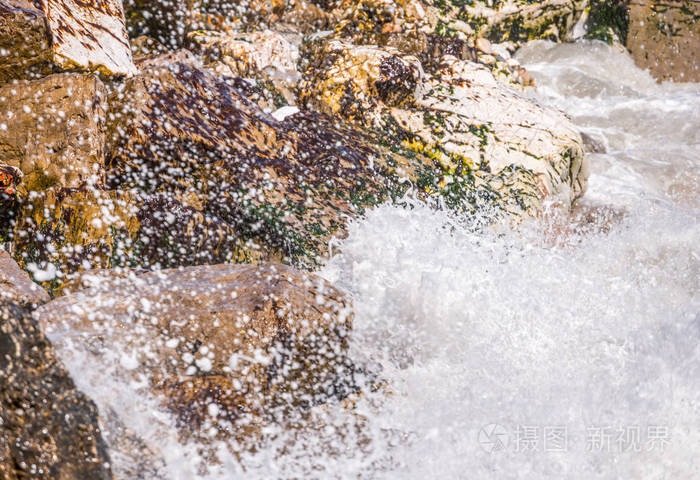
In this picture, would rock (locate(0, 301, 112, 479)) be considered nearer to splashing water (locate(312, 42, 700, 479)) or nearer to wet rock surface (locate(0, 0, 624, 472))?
wet rock surface (locate(0, 0, 624, 472))

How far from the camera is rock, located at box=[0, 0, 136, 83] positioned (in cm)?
371

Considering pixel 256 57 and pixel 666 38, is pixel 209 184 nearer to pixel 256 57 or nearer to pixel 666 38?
pixel 256 57

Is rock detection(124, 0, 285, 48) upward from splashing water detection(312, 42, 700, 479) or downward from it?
upward

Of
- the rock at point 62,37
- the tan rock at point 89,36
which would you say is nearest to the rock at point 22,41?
the rock at point 62,37

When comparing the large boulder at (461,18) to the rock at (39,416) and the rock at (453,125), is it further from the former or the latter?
the rock at (39,416)

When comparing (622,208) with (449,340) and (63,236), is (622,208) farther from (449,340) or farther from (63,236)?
(63,236)

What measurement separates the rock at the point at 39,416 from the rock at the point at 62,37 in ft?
8.67

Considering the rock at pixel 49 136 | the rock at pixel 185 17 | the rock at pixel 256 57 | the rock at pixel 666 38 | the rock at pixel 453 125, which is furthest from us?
the rock at pixel 666 38

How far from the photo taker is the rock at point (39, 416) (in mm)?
1806

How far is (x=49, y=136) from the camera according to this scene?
3.57m

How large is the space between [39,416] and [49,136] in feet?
7.83

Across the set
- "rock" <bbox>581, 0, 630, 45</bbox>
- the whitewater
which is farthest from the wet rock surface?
"rock" <bbox>581, 0, 630, 45</bbox>

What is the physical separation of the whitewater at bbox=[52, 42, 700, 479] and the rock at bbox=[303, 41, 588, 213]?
0.50 metres

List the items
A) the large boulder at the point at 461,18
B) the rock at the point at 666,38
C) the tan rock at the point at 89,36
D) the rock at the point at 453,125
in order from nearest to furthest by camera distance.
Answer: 1. the tan rock at the point at 89,36
2. the rock at the point at 453,125
3. the large boulder at the point at 461,18
4. the rock at the point at 666,38
